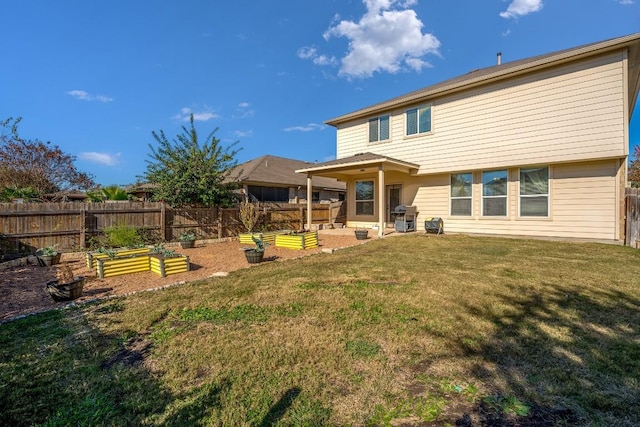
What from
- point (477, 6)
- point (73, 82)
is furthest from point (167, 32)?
point (477, 6)

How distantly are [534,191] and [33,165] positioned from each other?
2420 centimetres

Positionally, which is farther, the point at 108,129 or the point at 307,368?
the point at 108,129

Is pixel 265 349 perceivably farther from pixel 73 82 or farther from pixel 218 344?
pixel 73 82

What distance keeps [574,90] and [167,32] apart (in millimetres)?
14529

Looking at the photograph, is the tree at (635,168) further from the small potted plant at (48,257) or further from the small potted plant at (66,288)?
the small potted plant at (48,257)

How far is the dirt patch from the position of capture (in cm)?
444

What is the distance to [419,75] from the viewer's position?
687 inches

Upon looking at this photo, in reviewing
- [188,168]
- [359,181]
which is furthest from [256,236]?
[359,181]

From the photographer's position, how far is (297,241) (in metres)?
9.23

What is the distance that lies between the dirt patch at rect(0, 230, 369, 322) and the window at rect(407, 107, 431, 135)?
20.1ft

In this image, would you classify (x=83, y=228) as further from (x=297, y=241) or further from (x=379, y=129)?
(x=379, y=129)

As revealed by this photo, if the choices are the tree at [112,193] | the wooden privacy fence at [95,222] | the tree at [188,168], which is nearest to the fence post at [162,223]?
the wooden privacy fence at [95,222]

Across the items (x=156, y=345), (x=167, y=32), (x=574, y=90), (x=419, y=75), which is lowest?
(x=156, y=345)

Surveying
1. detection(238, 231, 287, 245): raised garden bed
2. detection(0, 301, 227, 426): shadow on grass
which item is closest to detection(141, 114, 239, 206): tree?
detection(238, 231, 287, 245): raised garden bed
